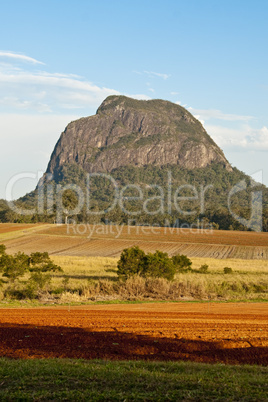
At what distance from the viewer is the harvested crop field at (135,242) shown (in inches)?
2312

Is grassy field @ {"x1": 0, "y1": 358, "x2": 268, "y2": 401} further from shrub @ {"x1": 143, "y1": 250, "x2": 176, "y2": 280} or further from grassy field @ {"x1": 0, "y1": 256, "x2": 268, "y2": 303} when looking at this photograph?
shrub @ {"x1": 143, "y1": 250, "x2": 176, "y2": 280}

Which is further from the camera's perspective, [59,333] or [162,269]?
[162,269]

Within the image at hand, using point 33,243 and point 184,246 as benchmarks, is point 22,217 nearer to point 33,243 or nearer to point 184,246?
point 33,243

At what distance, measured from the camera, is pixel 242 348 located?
10820 mm

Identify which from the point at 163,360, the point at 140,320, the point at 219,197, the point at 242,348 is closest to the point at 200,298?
the point at 140,320

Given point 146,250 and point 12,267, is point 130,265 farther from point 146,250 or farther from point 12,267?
point 146,250

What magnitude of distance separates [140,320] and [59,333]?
3757 mm

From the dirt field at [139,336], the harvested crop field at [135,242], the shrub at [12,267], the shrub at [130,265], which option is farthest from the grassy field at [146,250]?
the dirt field at [139,336]

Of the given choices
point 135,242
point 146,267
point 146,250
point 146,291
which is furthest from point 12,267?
point 135,242

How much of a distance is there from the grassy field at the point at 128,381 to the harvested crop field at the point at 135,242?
46.5 meters

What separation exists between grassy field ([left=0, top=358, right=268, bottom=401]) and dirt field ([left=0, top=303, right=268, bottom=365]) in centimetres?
121

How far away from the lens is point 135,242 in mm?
69188

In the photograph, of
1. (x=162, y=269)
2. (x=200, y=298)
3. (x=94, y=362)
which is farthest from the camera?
(x=162, y=269)

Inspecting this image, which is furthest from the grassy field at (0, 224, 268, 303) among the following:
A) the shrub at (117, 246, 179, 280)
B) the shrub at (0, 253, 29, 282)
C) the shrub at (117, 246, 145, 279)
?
the shrub at (0, 253, 29, 282)
